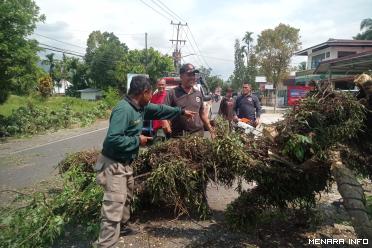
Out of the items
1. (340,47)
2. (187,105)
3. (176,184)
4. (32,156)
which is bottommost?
(32,156)

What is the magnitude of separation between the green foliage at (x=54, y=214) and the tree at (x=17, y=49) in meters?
10.3

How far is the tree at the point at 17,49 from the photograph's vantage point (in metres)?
13.5

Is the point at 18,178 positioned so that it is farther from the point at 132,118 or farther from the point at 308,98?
the point at 308,98

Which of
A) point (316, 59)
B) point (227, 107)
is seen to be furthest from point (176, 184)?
point (316, 59)

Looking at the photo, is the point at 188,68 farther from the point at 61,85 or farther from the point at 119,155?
the point at 61,85

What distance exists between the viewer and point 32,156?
10.8m

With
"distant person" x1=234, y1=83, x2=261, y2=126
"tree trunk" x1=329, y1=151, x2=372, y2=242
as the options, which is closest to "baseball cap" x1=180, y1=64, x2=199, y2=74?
"tree trunk" x1=329, y1=151, x2=372, y2=242

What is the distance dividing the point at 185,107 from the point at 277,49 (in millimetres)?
37297

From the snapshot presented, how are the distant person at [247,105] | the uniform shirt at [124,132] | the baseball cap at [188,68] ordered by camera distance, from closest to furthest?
the uniform shirt at [124,132] < the baseball cap at [188,68] < the distant person at [247,105]

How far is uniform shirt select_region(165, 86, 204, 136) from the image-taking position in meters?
5.34

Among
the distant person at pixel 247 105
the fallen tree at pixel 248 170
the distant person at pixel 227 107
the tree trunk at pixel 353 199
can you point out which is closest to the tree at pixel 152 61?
the distant person at pixel 227 107

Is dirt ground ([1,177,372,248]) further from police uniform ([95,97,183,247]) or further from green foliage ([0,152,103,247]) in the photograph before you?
police uniform ([95,97,183,247])

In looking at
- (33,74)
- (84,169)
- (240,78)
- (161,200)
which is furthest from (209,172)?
(240,78)

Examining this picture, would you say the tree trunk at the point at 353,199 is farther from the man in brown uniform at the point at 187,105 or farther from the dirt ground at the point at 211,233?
the man in brown uniform at the point at 187,105
